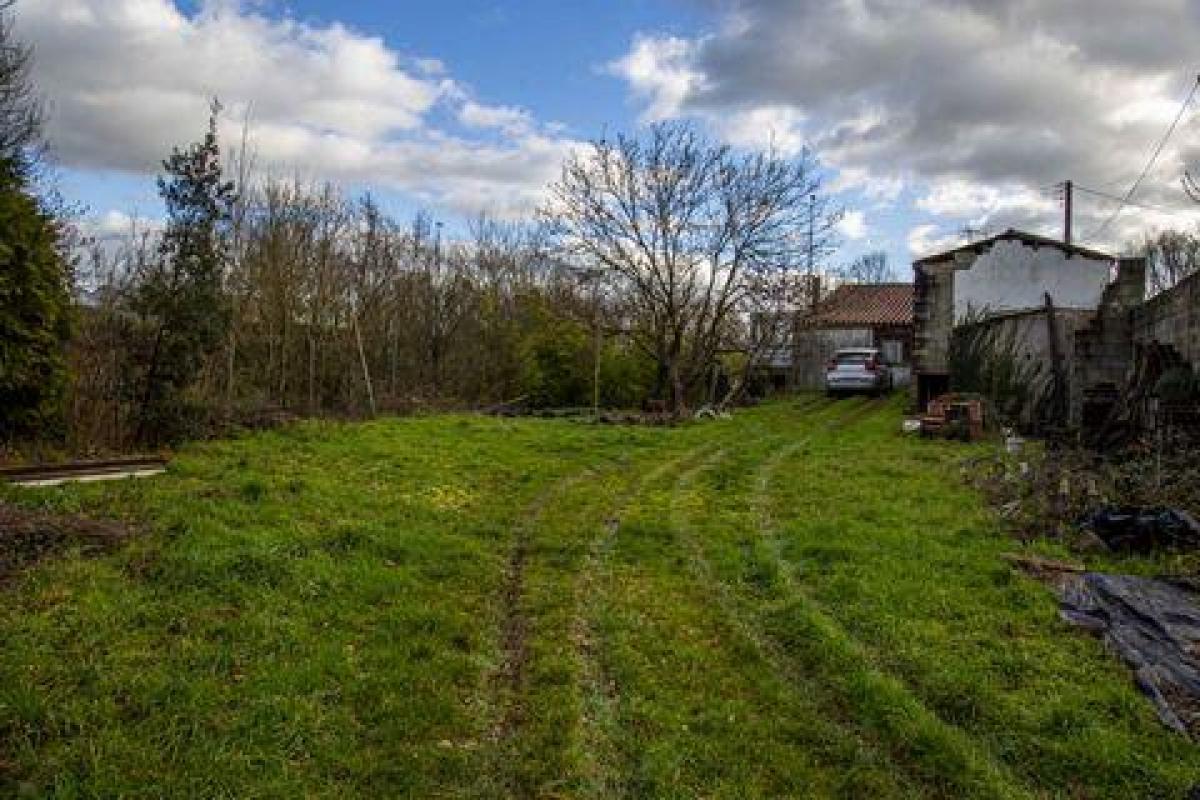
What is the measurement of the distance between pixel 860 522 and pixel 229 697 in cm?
661

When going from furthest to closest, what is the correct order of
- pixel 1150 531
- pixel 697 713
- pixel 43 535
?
pixel 1150 531
pixel 43 535
pixel 697 713

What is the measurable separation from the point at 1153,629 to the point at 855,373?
22.0 m

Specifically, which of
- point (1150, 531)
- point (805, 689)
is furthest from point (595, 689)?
point (1150, 531)

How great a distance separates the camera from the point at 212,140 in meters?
13.0

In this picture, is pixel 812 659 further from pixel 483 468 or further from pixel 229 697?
pixel 483 468

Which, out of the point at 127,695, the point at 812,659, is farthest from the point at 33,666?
the point at 812,659

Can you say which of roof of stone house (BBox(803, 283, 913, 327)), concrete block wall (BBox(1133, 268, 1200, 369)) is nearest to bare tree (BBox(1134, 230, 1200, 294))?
roof of stone house (BBox(803, 283, 913, 327))

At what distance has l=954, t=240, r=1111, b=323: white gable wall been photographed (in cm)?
2517

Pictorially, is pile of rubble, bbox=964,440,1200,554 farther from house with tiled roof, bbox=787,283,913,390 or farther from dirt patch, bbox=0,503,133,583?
house with tiled roof, bbox=787,283,913,390

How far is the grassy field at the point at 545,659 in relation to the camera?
439cm

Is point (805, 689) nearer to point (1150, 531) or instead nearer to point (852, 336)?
point (1150, 531)

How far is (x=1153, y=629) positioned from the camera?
6074 mm

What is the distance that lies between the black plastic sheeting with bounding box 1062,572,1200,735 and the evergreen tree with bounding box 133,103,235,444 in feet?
37.0

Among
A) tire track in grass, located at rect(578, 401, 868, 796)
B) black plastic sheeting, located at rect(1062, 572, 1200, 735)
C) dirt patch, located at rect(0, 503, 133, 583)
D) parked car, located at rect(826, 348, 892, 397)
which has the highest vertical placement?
parked car, located at rect(826, 348, 892, 397)
